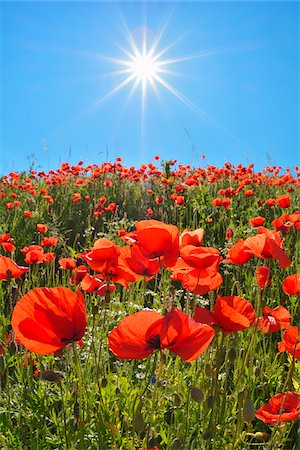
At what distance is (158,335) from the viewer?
1088 mm

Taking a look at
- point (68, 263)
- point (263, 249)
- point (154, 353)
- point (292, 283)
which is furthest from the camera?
point (68, 263)

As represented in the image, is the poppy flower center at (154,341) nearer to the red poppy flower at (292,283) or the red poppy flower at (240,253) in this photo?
the red poppy flower at (240,253)

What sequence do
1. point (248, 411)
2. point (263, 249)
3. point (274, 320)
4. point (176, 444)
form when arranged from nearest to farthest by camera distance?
point (176, 444) → point (248, 411) → point (263, 249) → point (274, 320)

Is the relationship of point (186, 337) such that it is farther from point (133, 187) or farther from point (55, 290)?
point (133, 187)

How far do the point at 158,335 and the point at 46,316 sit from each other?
259 millimetres

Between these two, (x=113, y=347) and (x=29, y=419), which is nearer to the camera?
(x=113, y=347)

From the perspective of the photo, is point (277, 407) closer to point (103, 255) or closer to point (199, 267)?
point (199, 267)

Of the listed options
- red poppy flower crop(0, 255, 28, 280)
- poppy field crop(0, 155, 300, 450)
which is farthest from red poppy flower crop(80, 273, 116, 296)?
red poppy flower crop(0, 255, 28, 280)

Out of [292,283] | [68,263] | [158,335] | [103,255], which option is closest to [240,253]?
[292,283]

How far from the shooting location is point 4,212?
606 cm

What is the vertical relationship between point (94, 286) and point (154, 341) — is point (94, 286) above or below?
above

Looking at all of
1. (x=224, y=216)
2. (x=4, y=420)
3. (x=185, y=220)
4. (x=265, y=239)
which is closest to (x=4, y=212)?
(x=185, y=220)

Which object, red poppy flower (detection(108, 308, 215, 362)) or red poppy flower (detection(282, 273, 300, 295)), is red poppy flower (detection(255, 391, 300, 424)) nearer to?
red poppy flower (detection(282, 273, 300, 295))

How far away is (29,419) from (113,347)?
913 millimetres
